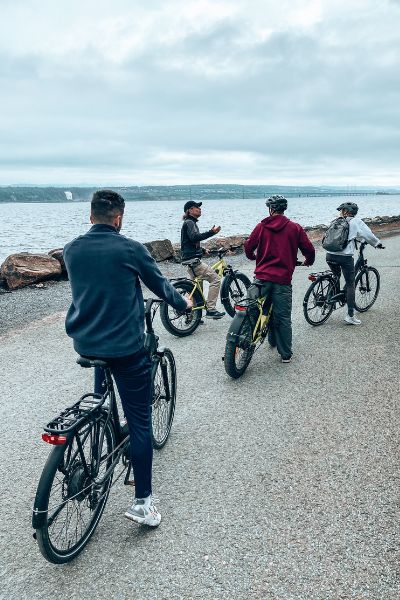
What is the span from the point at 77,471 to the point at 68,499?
16cm

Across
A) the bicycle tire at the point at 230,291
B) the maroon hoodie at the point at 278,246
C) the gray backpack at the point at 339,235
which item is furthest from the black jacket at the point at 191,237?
the gray backpack at the point at 339,235

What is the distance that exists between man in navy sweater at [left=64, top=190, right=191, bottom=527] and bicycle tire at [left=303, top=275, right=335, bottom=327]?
5330mm

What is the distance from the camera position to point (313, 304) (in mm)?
7949

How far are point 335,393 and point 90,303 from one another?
3465 millimetres

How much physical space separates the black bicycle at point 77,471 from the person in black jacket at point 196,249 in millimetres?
4388

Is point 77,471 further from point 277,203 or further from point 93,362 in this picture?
point 277,203

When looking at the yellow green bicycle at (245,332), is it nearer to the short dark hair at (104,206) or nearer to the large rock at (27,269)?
the short dark hair at (104,206)

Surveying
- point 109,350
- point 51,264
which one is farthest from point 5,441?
point 51,264

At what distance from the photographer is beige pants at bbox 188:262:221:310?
782 cm

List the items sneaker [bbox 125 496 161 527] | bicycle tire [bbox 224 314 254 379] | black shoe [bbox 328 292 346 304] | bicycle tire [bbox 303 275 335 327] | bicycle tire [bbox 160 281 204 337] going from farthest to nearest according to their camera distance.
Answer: black shoe [bbox 328 292 346 304], bicycle tire [bbox 303 275 335 327], bicycle tire [bbox 160 281 204 337], bicycle tire [bbox 224 314 254 379], sneaker [bbox 125 496 161 527]

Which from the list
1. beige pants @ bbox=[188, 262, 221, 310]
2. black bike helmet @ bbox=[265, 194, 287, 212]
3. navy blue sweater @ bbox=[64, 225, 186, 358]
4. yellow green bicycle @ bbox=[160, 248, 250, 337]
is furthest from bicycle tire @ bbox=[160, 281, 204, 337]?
navy blue sweater @ bbox=[64, 225, 186, 358]

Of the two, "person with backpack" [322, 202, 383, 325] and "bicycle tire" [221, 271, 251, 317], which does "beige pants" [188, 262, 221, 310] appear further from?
"person with backpack" [322, 202, 383, 325]

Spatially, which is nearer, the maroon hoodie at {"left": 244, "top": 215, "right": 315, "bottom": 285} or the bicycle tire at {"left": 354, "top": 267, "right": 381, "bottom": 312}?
the maroon hoodie at {"left": 244, "top": 215, "right": 315, "bottom": 285}

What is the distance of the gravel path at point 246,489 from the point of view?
8.73 feet
